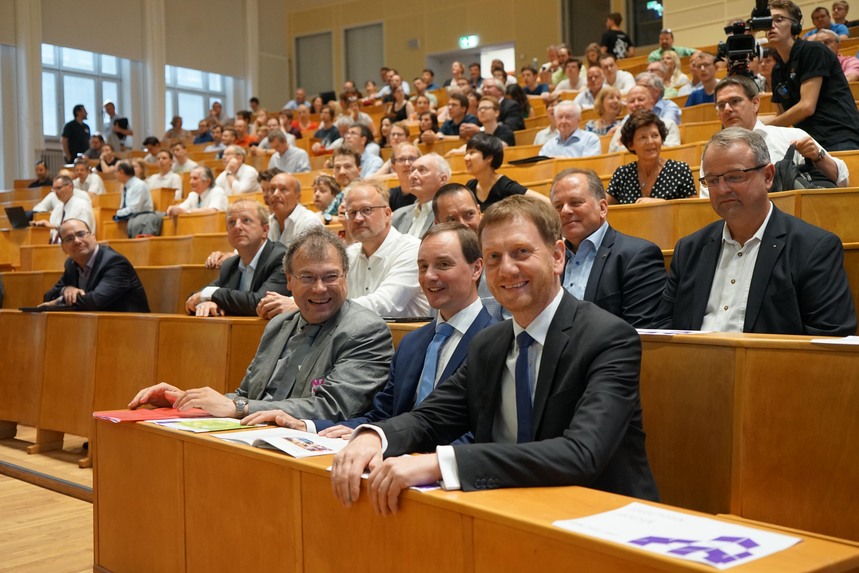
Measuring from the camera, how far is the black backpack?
2.66m

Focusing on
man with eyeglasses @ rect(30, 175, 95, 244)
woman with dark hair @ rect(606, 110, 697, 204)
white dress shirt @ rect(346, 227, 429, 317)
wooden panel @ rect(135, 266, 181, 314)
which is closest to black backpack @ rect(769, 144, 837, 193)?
woman with dark hair @ rect(606, 110, 697, 204)

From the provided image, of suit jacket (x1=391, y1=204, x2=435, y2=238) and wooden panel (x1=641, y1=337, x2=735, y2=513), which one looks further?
suit jacket (x1=391, y1=204, x2=435, y2=238)

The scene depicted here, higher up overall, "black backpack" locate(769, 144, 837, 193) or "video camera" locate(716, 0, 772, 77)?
"video camera" locate(716, 0, 772, 77)

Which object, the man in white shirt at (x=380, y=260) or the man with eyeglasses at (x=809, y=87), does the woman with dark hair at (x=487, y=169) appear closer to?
the man in white shirt at (x=380, y=260)

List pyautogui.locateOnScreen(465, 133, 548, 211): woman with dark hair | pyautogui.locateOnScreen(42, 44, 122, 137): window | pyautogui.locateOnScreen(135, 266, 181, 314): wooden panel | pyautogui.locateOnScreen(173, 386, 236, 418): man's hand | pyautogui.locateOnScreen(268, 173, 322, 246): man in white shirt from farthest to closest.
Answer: pyautogui.locateOnScreen(42, 44, 122, 137): window
pyautogui.locateOnScreen(135, 266, 181, 314): wooden panel
pyautogui.locateOnScreen(268, 173, 322, 246): man in white shirt
pyautogui.locateOnScreen(465, 133, 548, 211): woman with dark hair
pyautogui.locateOnScreen(173, 386, 236, 418): man's hand

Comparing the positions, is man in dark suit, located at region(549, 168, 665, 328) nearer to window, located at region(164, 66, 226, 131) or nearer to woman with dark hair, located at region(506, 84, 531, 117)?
woman with dark hair, located at region(506, 84, 531, 117)

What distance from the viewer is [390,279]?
2.83m

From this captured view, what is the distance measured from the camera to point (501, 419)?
1.52m

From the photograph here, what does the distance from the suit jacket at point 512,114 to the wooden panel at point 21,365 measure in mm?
3591

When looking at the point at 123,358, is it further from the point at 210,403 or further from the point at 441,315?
the point at 441,315

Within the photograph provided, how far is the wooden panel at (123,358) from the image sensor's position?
3.16 m

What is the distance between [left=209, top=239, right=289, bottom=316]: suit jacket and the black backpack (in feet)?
5.65

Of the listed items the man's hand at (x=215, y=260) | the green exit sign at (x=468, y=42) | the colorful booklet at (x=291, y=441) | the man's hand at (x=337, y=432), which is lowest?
the man's hand at (x=337, y=432)

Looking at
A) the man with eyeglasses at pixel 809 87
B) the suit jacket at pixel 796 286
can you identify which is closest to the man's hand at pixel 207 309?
the suit jacket at pixel 796 286
